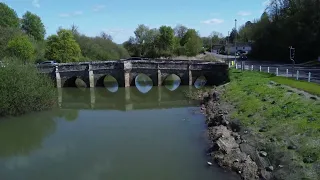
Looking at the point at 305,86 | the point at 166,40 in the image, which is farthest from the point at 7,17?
the point at 305,86

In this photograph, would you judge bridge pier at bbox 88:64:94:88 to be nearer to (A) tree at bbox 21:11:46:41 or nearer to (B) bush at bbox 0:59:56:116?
(B) bush at bbox 0:59:56:116

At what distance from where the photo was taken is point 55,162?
2102cm

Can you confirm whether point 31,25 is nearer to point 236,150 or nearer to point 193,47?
point 193,47

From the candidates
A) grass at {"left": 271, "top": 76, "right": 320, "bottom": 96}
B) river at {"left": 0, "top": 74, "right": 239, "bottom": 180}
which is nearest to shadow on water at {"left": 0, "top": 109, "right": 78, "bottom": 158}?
river at {"left": 0, "top": 74, "right": 239, "bottom": 180}

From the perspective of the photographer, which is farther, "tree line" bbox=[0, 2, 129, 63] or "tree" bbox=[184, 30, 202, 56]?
"tree" bbox=[184, 30, 202, 56]

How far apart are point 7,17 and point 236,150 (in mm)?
80713

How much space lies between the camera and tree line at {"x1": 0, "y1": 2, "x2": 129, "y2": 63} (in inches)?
2339

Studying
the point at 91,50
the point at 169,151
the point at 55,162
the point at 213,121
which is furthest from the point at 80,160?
the point at 91,50

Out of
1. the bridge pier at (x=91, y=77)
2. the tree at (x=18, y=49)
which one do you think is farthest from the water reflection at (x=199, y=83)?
the tree at (x=18, y=49)

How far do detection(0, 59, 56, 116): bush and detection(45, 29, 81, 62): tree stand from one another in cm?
3084

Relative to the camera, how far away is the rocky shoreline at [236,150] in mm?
16891

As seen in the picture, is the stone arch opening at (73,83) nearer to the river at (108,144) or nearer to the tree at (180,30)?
the river at (108,144)

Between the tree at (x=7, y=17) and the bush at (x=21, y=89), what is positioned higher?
the tree at (x=7, y=17)

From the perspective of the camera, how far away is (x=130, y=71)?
54875 millimetres
